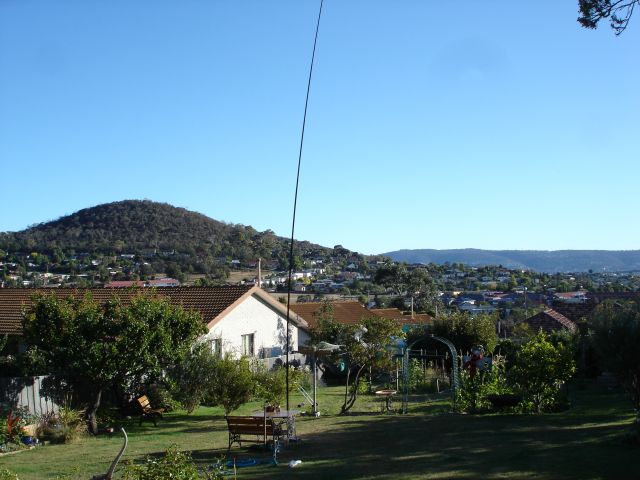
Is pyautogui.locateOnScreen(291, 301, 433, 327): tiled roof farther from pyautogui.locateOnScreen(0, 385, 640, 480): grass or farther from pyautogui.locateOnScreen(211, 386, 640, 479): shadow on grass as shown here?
pyautogui.locateOnScreen(211, 386, 640, 479): shadow on grass

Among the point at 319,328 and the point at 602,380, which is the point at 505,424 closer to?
the point at 602,380

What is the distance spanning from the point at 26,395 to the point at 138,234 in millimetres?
67712

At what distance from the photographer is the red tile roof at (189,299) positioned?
28.4 m

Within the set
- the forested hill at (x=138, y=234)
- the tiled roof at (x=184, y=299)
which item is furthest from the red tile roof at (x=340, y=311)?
the forested hill at (x=138, y=234)

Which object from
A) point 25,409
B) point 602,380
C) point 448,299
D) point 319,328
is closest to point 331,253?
point 448,299

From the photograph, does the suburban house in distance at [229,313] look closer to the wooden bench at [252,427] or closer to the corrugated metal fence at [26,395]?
the corrugated metal fence at [26,395]

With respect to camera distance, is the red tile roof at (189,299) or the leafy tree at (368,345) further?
the red tile roof at (189,299)

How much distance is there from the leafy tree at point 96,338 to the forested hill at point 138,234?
2424 inches

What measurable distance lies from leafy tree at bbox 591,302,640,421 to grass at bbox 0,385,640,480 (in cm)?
115

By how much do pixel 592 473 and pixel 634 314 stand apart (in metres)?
4.35

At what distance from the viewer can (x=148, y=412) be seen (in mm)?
21141

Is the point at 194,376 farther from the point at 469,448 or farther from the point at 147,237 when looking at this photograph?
the point at 147,237

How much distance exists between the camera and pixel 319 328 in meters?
34.6

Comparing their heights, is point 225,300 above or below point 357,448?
above
